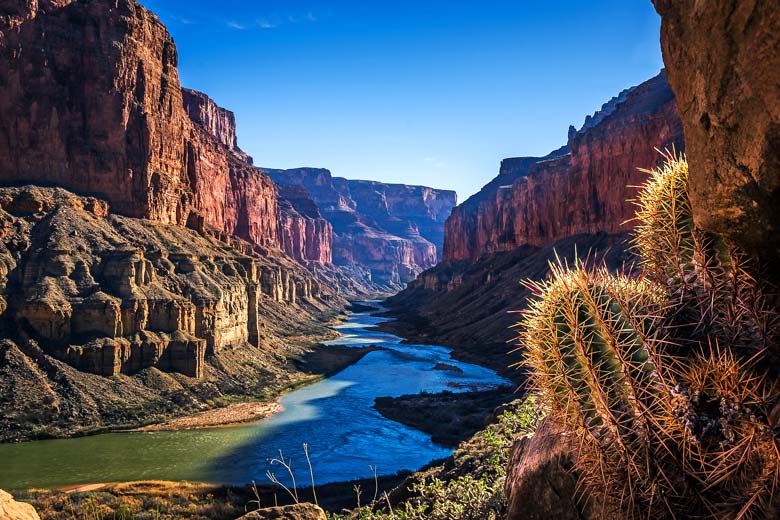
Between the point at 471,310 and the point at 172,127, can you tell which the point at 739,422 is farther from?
the point at 471,310

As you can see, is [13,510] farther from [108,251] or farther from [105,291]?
[108,251]

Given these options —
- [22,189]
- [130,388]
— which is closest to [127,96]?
[22,189]

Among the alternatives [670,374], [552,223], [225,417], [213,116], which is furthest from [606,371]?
[213,116]

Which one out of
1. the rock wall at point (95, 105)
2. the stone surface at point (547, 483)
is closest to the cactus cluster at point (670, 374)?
the stone surface at point (547, 483)

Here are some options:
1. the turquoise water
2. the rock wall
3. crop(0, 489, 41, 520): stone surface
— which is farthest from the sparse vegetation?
the rock wall

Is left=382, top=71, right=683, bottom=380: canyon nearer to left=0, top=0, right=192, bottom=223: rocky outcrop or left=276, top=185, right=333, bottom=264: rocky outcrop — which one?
left=0, top=0, right=192, bottom=223: rocky outcrop

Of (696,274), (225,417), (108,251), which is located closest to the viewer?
(696,274)

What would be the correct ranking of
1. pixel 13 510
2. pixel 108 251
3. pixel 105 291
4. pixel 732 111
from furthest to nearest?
pixel 108 251, pixel 105 291, pixel 13 510, pixel 732 111
